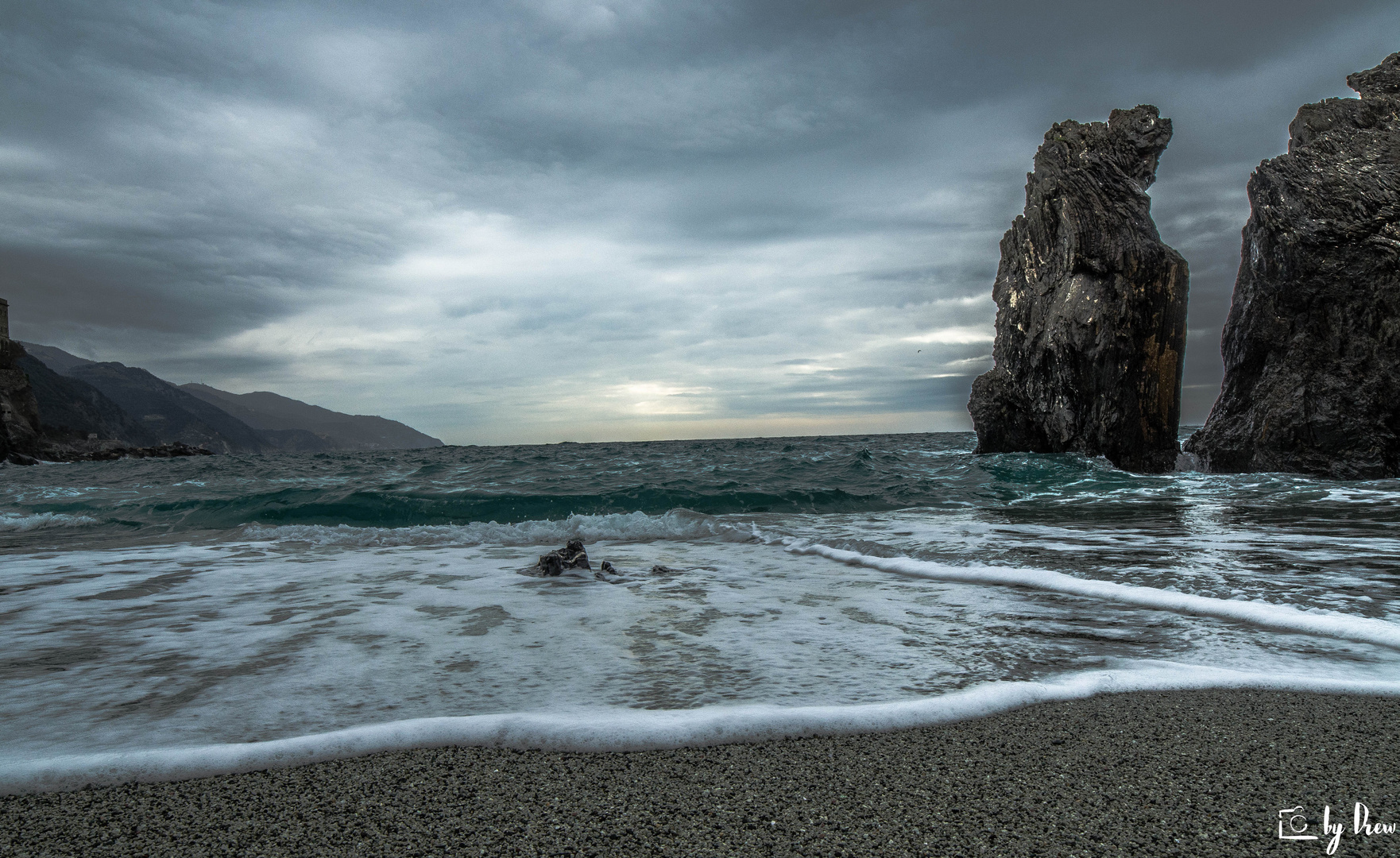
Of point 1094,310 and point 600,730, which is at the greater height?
point 1094,310

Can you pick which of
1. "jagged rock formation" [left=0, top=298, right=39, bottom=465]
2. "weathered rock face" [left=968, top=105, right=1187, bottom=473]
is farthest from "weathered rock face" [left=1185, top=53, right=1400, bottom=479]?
"jagged rock formation" [left=0, top=298, right=39, bottom=465]

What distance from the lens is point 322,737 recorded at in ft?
6.98

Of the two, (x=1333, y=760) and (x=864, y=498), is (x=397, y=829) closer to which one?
(x=1333, y=760)

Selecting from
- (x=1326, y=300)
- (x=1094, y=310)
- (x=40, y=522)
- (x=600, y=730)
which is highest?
(x=1094, y=310)

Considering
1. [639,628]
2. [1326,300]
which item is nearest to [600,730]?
[639,628]

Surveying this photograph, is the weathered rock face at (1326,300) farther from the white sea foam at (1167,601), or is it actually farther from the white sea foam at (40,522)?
the white sea foam at (40,522)

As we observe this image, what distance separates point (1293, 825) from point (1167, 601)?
2.98 meters

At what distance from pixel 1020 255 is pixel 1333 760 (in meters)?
23.5

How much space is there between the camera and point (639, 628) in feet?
12.4

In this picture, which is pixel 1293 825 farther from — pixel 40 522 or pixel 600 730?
pixel 40 522

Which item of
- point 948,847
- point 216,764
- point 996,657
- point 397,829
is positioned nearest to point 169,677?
point 216,764

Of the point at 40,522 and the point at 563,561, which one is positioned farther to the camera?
the point at 40,522

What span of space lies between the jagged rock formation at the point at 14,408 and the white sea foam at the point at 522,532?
207ft

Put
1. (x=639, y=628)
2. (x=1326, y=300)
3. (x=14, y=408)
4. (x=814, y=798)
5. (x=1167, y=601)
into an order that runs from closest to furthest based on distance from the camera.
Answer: (x=814, y=798)
(x=639, y=628)
(x=1167, y=601)
(x=1326, y=300)
(x=14, y=408)
